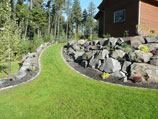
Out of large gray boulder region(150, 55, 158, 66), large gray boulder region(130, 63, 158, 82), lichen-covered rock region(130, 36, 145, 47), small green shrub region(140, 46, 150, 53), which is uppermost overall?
lichen-covered rock region(130, 36, 145, 47)

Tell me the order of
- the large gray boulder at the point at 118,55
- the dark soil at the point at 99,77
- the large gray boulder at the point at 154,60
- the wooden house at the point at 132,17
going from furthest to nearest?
the wooden house at the point at 132,17
the large gray boulder at the point at 118,55
the large gray boulder at the point at 154,60
the dark soil at the point at 99,77

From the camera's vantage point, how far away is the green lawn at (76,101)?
375 cm

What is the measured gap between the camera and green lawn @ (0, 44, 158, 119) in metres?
3.75

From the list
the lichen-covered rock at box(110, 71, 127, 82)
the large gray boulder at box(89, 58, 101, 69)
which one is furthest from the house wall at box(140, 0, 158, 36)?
the lichen-covered rock at box(110, 71, 127, 82)

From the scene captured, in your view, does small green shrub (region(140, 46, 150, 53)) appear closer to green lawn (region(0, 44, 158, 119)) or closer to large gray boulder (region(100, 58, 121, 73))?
large gray boulder (region(100, 58, 121, 73))

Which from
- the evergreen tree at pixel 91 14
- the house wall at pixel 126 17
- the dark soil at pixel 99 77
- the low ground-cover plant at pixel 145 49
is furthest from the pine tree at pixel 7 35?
the evergreen tree at pixel 91 14

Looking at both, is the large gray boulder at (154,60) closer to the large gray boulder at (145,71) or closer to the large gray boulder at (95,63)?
the large gray boulder at (145,71)

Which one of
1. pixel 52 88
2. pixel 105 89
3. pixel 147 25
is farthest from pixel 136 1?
pixel 52 88

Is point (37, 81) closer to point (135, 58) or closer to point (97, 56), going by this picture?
point (97, 56)

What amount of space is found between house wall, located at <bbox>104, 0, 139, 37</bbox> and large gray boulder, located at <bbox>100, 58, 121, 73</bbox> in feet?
19.5

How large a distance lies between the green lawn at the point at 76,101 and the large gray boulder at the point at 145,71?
1071mm

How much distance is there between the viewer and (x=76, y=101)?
4.53 metres

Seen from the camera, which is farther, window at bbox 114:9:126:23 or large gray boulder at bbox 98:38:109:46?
window at bbox 114:9:126:23

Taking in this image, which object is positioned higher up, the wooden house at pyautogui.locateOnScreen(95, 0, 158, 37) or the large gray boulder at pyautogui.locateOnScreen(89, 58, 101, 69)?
the wooden house at pyautogui.locateOnScreen(95, 0, 158, 37)
